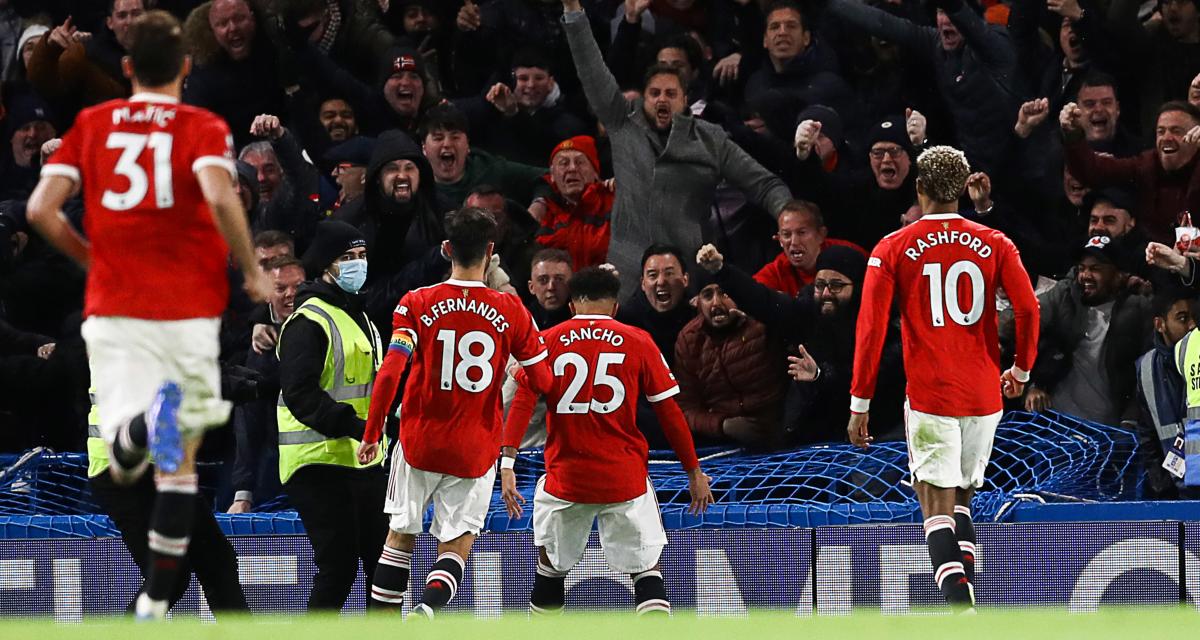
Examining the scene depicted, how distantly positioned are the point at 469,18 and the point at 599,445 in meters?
5.48

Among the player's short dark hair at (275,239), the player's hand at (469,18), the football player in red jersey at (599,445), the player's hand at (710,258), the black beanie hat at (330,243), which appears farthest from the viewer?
the player's hand at (469,18)

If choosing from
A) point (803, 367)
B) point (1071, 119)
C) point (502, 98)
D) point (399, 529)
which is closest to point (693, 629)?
point (399, 529)

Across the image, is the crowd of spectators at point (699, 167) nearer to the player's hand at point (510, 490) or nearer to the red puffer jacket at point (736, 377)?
the red puffer jacket at point (736, 377)

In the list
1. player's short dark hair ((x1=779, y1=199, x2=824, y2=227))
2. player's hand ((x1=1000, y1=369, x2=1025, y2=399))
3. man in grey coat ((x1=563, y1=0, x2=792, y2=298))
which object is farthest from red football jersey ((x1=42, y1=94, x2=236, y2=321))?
man in grey coat ((x1=563, y1=0, x2=792, y2=298))

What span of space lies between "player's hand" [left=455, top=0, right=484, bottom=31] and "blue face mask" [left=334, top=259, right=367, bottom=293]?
201 inches

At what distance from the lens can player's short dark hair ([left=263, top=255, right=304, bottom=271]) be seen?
30.7 feet

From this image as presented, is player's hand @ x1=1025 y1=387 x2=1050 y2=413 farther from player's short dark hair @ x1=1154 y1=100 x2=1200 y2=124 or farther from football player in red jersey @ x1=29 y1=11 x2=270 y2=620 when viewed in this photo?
football player in red jersey @ x1=29 y1=11 x2=270 y2=620

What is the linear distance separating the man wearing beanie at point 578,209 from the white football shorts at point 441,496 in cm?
314

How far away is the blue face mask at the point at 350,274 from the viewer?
7887 mm

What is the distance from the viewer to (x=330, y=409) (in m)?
7.64

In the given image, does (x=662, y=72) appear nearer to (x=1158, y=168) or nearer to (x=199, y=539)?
(x=1158, y=168)

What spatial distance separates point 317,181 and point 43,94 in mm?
2649

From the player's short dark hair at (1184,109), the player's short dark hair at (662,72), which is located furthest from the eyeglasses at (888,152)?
the player's short dark hair at (1184,109)

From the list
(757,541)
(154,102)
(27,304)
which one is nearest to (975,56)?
(757,541)
